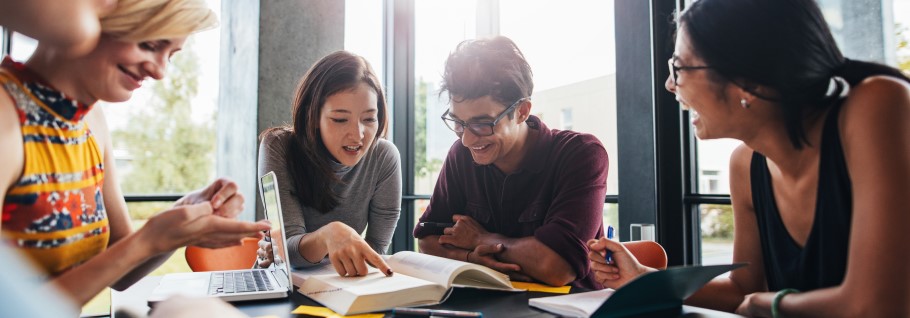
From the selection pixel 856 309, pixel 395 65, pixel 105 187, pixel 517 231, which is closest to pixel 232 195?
pixel 105 187

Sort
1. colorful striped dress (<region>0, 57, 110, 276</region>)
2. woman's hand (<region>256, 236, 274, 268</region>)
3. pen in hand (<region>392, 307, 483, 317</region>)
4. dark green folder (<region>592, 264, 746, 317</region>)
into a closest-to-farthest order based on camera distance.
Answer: colorful striped dress (<region>0, 57, 110, 276</region>)
dark green folder (<region>592, 264, 746, 317</region>)
pen in hand (<region>392, 307, 483, 317</region>)
woman's hand (<region>256, 236, 274, 268</region>)

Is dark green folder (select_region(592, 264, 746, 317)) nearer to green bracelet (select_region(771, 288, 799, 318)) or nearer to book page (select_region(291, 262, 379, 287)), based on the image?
green bracelet (select_region(771, 288, 799, 318))

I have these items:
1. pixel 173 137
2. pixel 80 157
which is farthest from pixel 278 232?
pixel 173 137

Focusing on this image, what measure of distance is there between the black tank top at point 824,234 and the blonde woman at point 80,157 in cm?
122

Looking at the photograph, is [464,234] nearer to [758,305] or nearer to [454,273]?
[454,273]

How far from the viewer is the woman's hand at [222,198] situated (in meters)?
1.14

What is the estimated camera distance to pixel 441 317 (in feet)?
3.51

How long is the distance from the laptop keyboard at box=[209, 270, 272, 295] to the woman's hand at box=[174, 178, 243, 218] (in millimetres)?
263

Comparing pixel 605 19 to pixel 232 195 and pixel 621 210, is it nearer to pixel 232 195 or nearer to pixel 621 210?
pixel 621 210

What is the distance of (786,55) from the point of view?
1.17 m

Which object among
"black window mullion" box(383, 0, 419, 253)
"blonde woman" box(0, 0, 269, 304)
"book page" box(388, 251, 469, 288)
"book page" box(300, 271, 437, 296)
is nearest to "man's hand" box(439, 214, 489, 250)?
"book page" box(388, 251, 469, 288)

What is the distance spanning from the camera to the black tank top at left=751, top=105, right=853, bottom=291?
3.84 feet

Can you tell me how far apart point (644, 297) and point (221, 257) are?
1.94m

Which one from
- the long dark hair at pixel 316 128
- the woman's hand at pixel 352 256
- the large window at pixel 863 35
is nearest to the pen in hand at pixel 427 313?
the woman's hand at pixel 352 256
